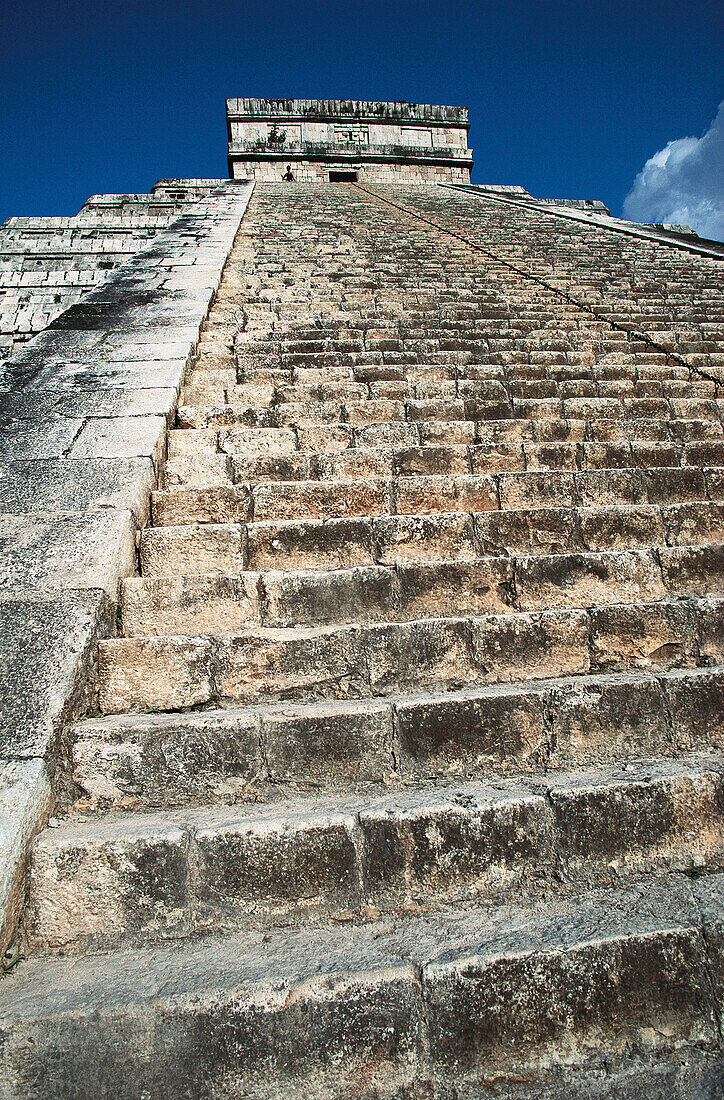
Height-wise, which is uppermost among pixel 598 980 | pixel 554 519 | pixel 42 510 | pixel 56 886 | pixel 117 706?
pixel 42 510

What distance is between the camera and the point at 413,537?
9.37 ft

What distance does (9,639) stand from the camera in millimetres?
2121

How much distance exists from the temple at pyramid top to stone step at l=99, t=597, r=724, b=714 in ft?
71.5

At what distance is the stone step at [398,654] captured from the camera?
223 centimetres

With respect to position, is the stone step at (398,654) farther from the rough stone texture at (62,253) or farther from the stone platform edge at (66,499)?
the rough stone texture at (62,253)

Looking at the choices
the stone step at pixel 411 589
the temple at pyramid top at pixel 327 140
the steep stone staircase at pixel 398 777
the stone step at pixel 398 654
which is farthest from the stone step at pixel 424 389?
the temple at pyramid top at pixel 327 140

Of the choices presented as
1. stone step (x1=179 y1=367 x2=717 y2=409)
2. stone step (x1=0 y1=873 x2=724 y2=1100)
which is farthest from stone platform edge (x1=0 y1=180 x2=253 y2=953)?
stone step (x1=0 y1=873 x2=724 y2=1100)

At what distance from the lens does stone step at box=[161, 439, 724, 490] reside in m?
3.32

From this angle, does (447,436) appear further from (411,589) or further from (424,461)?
(411,589)

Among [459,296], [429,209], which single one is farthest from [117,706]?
[429,209]

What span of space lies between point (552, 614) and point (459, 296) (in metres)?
4.70

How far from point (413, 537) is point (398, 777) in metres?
1.16

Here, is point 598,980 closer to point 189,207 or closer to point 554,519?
point 554,519

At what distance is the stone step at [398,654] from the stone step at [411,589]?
133 millimetres
